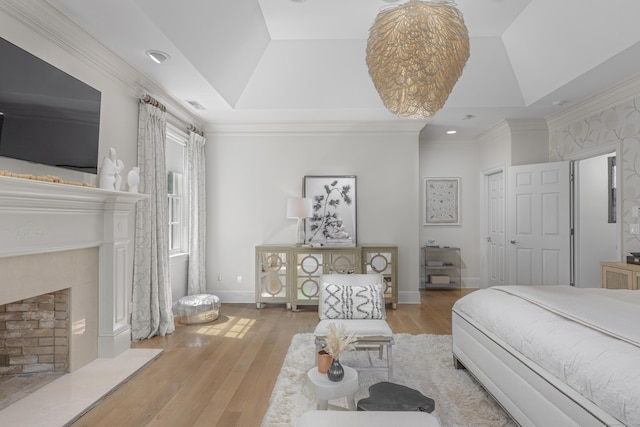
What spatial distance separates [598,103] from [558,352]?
365cm

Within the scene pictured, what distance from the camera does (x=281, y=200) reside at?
5.28 meters

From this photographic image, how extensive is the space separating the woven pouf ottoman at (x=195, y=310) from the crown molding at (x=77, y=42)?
2319mm

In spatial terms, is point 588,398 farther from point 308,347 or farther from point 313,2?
point 313,2

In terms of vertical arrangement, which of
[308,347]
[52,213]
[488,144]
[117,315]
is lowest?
[308,347]

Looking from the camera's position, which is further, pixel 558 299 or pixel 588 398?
pixel 558 299

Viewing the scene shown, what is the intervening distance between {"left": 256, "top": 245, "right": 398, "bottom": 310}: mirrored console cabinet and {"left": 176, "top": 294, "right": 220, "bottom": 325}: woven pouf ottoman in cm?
80

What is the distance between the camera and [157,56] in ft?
9.81

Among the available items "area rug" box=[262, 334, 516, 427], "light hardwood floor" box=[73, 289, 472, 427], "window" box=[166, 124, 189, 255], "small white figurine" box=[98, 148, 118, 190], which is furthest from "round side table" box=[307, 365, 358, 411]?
"window" box=[166, 124, 189, 255]

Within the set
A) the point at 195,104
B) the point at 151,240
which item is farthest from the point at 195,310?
the point at 195,104

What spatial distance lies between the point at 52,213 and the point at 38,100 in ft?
2.44

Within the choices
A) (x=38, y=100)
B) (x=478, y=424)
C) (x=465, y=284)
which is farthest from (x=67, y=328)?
(x=465, y=284)

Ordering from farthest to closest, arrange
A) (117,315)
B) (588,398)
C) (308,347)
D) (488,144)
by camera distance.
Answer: (488,144) → (308,347) → (117,315) → (588,398)

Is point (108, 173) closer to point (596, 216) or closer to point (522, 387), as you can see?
point (522, 387)

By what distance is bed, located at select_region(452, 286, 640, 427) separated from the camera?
136 centimetres
